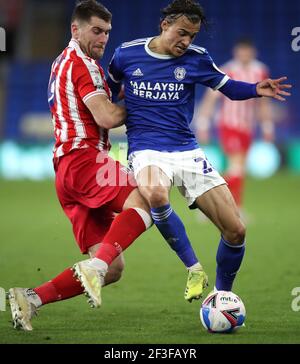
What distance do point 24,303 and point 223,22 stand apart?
18.3m

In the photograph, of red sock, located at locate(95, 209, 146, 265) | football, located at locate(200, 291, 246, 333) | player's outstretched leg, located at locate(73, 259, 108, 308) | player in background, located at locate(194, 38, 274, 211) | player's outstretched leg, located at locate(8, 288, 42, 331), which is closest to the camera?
player's outstretched leg, located at locate(73, 259, 108, 308)

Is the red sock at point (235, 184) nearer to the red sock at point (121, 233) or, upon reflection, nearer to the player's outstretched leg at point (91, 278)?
the red sock at point (121, 233)

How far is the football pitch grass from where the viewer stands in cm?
546

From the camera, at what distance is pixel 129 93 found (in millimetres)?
5898

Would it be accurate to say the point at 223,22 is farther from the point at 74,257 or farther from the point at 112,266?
the point at 112,266

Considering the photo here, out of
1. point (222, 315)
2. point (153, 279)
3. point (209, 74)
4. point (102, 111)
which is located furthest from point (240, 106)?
point (222, 315)

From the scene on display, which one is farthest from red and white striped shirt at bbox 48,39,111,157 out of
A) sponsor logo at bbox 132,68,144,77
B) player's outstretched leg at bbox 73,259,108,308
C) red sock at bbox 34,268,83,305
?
player's outstretched leg at bbox 73,259,108,308

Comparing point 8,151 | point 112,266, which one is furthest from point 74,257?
point 8,151

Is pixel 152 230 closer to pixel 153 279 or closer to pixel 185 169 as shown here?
pixel 153 279

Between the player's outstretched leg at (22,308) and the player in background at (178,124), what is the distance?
912mm

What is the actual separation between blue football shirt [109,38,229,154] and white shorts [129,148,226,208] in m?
0.07

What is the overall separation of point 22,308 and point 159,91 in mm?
1606

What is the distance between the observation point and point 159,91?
230 inches

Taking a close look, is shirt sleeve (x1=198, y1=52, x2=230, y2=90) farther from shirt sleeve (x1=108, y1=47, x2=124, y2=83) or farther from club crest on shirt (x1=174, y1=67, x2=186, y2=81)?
shirt sleeve (x1=108, y1=47, x2=124, y2=83)
